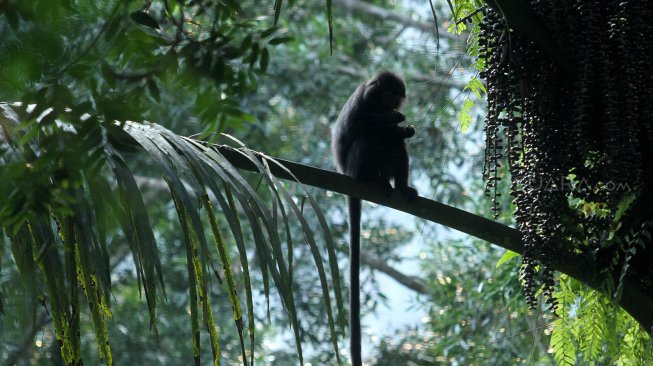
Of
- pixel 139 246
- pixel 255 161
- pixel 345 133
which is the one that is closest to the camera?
pixel 139 246

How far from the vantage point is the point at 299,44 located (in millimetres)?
9719

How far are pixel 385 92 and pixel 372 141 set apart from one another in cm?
61

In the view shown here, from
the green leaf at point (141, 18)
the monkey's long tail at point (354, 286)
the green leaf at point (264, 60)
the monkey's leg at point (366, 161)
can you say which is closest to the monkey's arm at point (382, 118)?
the monkey's leg at point (366, 161)

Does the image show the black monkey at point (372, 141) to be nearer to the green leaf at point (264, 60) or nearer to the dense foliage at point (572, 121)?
the dense foliage at point (572, 121)

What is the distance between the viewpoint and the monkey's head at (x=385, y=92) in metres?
4.68

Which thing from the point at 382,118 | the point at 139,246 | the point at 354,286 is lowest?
the point at 139,246

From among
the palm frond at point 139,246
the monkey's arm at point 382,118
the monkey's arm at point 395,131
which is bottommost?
the palm frond at point 139,246

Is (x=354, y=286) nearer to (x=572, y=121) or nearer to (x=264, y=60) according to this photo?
(x=572, y=121)

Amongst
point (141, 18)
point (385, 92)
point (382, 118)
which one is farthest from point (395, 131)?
point (141, 18)

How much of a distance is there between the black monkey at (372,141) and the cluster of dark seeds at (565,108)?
0.98 metres

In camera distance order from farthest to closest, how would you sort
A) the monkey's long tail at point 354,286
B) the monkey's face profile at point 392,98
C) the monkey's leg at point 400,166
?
1. the monkey's face profile at point 392,98
2. the monkey's leg at point 400,166
3. the monkey's long tail at point 354,286

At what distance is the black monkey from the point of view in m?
3.98

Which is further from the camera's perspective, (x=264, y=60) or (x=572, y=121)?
(x=572, y=121)

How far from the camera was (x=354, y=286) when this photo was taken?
333 centimetres
